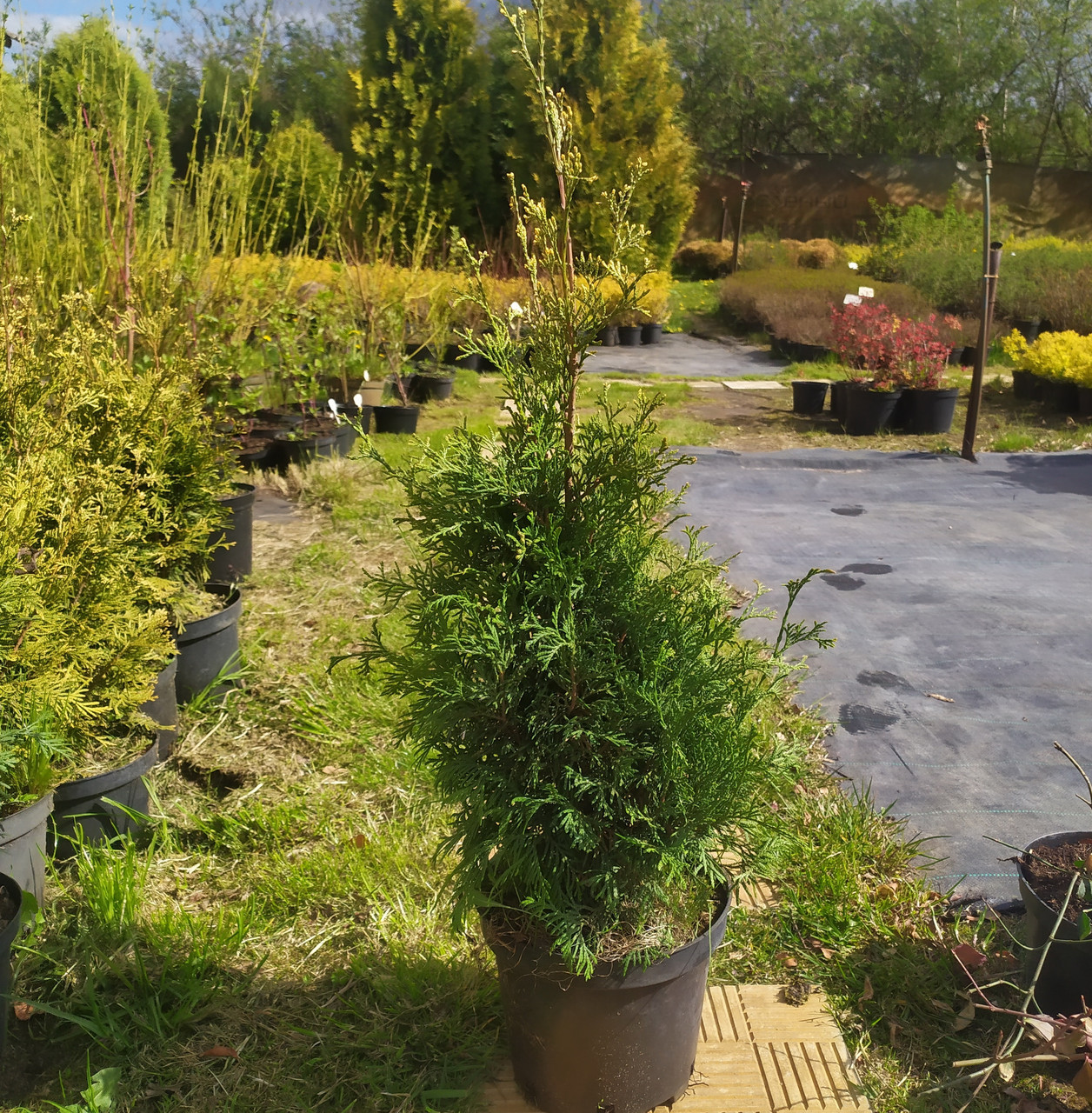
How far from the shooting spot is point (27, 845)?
7.36ft

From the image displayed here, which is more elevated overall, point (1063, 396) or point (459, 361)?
point (459, 361)

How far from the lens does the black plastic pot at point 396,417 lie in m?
7.64

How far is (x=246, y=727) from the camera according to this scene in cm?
326

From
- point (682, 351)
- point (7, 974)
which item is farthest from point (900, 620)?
point (682, 351)

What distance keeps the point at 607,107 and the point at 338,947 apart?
15895 mm

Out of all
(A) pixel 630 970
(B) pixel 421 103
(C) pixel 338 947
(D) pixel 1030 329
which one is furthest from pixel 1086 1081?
(B) pixel 421 103

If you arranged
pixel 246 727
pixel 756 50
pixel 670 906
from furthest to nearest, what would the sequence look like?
pixel 756 50
pixel 246 727
pixel 670 906

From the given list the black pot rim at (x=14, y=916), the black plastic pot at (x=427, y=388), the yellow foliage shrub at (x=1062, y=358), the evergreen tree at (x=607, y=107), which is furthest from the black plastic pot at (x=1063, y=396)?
the black pot rim at (x=14, y=916)

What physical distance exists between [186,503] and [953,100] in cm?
3726

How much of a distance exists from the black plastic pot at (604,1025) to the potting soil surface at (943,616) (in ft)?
3.71

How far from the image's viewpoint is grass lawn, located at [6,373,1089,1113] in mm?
1894

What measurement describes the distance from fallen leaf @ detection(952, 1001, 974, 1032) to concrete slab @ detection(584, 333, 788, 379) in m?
9.40

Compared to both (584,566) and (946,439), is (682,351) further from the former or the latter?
(584,566)

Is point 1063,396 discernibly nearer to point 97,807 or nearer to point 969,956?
point 969,956
